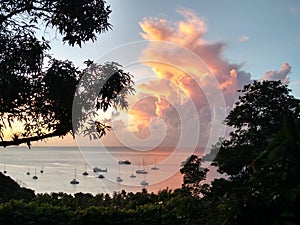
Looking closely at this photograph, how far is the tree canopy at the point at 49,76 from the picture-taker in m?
5.07

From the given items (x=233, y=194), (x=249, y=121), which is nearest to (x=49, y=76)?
(x=233, y=194)

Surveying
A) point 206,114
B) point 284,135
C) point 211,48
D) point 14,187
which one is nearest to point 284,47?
point 211,48

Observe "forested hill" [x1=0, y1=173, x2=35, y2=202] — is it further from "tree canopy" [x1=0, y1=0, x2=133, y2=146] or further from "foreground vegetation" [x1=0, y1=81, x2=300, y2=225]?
"tree canopy" [x1=0, y1=0, x2=133, y2=146]

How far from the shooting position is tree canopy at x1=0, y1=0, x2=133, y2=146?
507cm

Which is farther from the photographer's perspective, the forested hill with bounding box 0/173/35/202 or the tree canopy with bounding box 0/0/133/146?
the forested hill with bounding box 0/173/35/202

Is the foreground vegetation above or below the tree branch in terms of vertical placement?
below

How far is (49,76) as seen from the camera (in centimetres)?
525

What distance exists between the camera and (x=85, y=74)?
5469 mm

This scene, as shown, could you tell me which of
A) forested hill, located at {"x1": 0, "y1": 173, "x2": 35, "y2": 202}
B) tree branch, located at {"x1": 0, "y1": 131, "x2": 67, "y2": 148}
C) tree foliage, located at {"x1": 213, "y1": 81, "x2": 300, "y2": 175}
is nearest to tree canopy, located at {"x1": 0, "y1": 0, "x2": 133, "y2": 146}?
tree branch, located at {"x1": 0, "y1": 131, "x2": 67, "y2": 148}

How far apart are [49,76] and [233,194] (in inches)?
178

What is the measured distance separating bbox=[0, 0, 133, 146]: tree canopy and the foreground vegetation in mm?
1414

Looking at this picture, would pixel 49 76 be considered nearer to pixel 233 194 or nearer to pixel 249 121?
pixel 233 194

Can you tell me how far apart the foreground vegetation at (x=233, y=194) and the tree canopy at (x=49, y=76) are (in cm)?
141

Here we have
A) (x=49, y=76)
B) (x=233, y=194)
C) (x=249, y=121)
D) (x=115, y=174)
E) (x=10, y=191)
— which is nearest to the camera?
(x=233, y=194)
